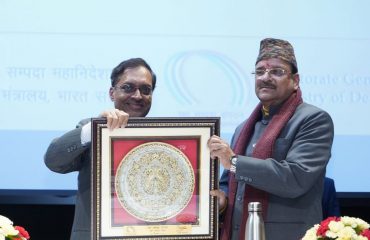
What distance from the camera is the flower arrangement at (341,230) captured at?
2.48 meters

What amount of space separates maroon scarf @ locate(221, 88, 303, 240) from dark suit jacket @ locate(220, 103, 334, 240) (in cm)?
3

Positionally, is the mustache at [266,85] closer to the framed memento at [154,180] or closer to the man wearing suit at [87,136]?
the framed memento at [154,180]

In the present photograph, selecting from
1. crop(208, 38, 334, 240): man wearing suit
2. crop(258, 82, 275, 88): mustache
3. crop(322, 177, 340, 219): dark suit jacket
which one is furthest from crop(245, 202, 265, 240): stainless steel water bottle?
crop(322, 177, 340, 219): dark suit jacket

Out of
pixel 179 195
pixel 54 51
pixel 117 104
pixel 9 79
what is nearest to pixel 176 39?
pixel 54 51

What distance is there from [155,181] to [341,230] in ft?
2.90

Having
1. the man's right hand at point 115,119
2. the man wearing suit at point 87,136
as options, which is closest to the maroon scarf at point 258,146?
the man wearing suit at point 87,136

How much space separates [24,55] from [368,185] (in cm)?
235

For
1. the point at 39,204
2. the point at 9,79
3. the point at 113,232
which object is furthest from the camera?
the point at 39,204

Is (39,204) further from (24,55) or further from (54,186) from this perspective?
(24,55)

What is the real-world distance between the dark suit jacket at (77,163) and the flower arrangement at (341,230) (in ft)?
3.60

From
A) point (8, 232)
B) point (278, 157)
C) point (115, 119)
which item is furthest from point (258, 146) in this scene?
point (8, 232)

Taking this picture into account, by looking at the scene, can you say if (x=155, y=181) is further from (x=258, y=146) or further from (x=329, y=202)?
(x=329, y=202)

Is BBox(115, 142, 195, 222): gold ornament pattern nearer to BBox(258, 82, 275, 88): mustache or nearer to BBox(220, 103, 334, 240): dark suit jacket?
BBox(220, 103, 334, 240): dark suit jacket

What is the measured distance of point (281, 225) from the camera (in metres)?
3.12
